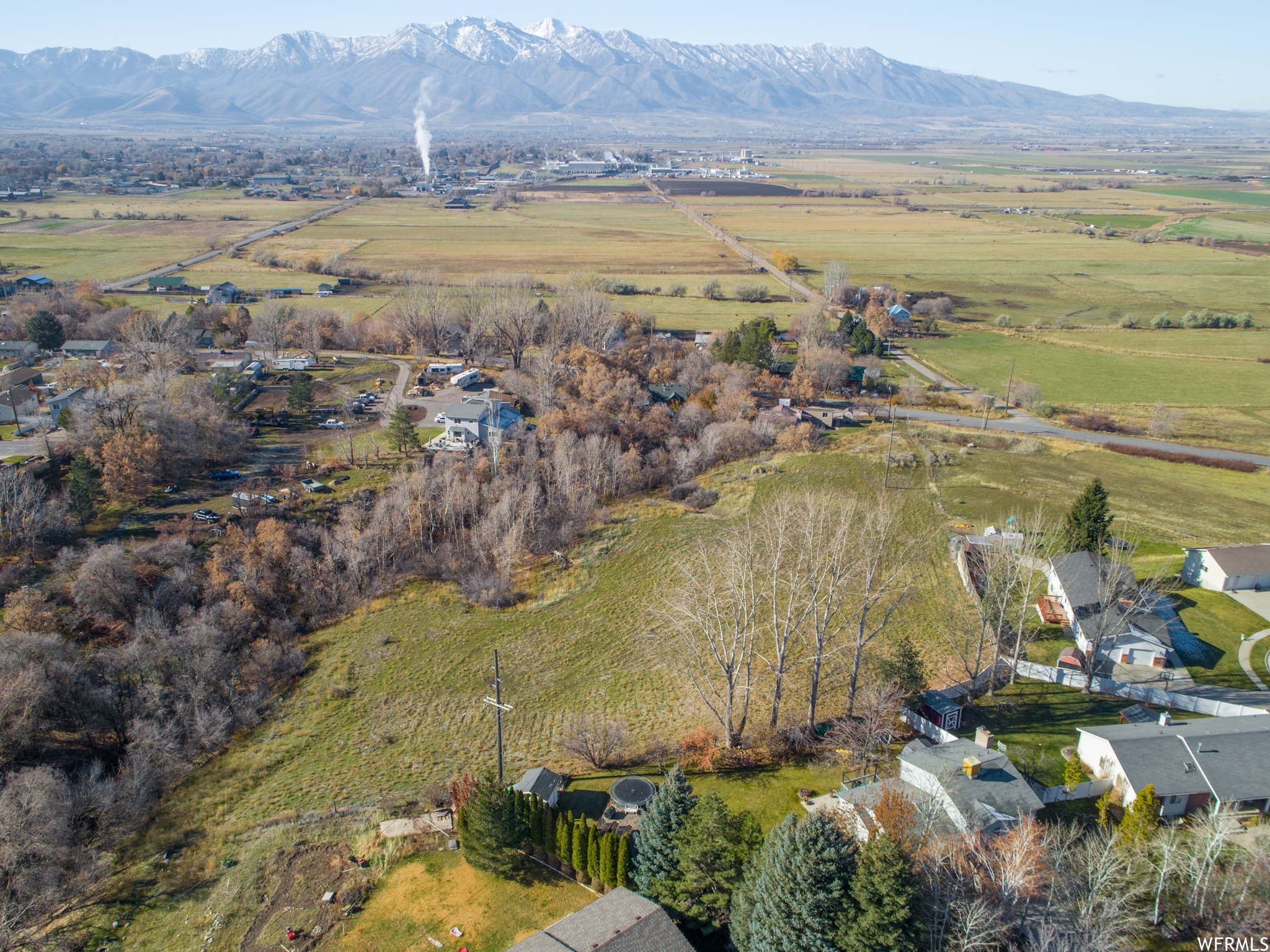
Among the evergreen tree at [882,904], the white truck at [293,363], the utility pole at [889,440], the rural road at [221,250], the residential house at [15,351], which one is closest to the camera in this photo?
the evergreen tree at [882,904]

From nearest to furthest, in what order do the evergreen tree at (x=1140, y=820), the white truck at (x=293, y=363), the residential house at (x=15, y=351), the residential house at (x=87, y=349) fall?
the evergreen tree at (x=1140, y=820)
the residential house at (x=15, y=351)
the residential house at (x=87, y=349)
the white truck at (x=293, y=363)

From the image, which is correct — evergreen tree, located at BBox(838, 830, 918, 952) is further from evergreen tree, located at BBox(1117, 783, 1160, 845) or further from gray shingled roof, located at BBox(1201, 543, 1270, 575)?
gray shingled roof, located at BBox(1201, 543, 1270, 575)

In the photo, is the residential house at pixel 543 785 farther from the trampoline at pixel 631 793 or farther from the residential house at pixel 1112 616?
the residential house at pixel 1112 616

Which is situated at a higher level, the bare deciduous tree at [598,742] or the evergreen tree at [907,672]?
the evergreen tree at [907,672]

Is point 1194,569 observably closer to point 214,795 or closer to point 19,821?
point 214,795

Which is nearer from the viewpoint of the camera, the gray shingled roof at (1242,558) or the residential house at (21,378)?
the gray shingled roof at (1242,558)

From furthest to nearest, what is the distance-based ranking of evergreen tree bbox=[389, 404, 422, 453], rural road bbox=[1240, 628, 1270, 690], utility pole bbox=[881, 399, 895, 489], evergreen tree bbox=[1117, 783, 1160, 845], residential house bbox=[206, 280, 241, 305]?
residential house bbox=[206, 280, 241, 305], evergreen tree bbox=[389, 404, 422, 453], utility pole bbox=[881, 399, 895, 489], rural road bbox=[1240, 628, 1270, 690], evergreen tree bbox=[1117, 783, 1160, 845]

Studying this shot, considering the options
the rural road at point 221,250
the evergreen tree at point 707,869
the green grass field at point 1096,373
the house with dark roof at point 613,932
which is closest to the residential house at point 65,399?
the rural road at point 221,250

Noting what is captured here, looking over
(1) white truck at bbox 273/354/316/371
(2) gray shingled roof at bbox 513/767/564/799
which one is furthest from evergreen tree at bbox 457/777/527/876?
(1) white truck at bbox 273/354/316/371
